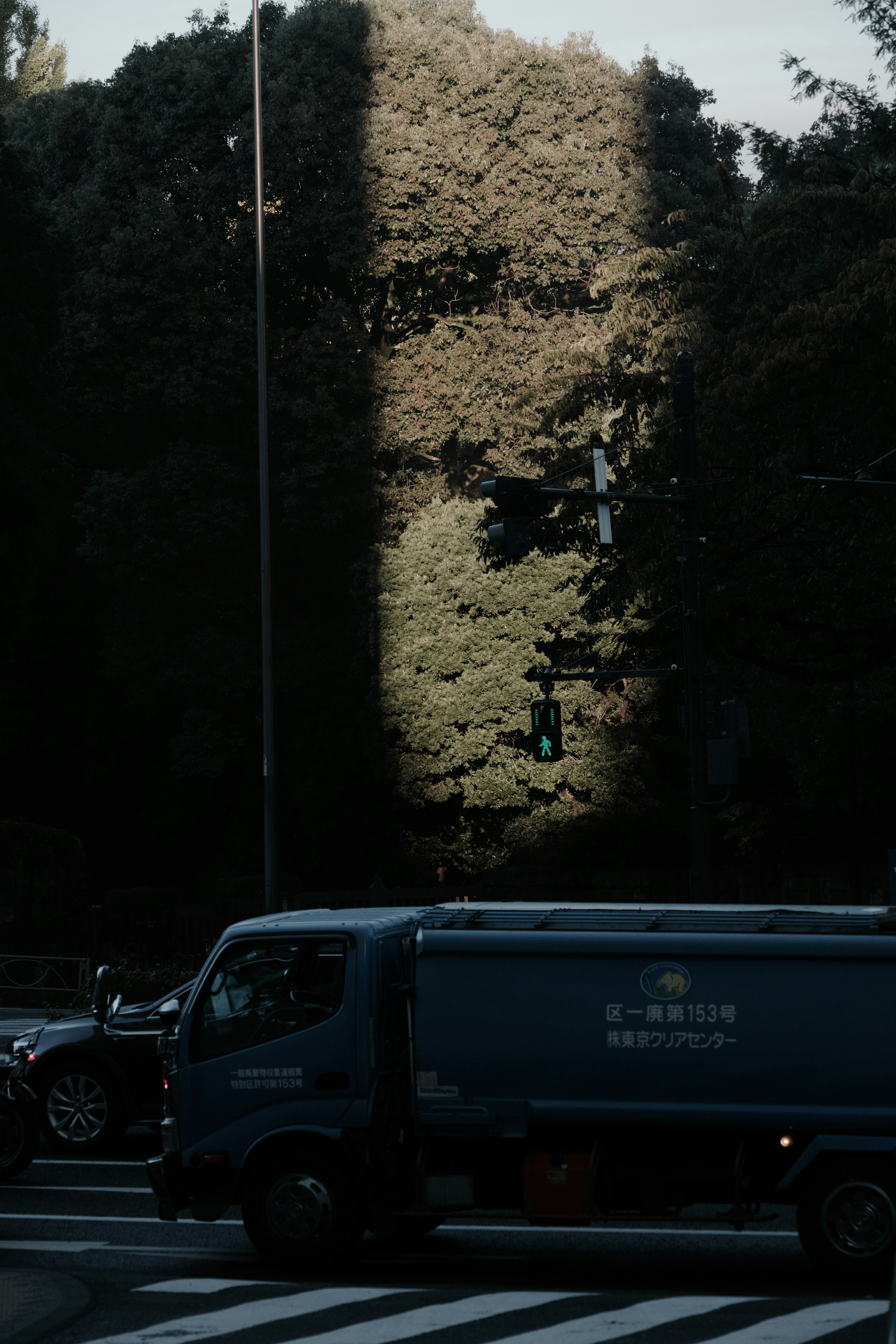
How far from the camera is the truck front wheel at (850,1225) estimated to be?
9.16 m

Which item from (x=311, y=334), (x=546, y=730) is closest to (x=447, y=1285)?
(x=546, y=730)

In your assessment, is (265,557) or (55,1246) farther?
(265,557)

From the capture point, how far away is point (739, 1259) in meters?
10.2

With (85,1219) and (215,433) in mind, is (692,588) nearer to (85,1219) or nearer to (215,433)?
(85,1219)

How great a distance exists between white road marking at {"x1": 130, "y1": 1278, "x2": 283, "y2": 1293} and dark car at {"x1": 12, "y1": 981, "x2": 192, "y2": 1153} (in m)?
4.00

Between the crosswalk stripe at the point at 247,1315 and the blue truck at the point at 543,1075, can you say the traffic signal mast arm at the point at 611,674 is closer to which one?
the blue truck at the point at 543,1075

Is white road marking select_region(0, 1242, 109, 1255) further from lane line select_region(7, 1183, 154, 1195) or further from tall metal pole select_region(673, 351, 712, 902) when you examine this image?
tall metal pole select_region(673, 351, 712, 902)

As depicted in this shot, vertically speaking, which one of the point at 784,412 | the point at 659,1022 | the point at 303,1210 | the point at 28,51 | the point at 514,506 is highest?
the point at 28,51

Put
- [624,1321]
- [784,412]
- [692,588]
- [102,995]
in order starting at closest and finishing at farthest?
[624,1321]
[102,995]
[692,588]
[784,412]

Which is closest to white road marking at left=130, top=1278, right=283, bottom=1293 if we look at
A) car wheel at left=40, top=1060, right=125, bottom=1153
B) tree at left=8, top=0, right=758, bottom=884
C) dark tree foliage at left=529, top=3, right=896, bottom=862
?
car wheel at left=40, top=1060, right=125, bottom=1153

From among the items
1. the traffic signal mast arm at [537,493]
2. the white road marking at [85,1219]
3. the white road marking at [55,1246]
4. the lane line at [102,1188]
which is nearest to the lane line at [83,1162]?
the lane line at [102,1188]

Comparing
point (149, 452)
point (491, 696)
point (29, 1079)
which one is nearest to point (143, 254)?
point (149, 452)

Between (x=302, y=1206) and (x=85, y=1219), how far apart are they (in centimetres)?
257

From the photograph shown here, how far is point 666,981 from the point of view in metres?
9.39
